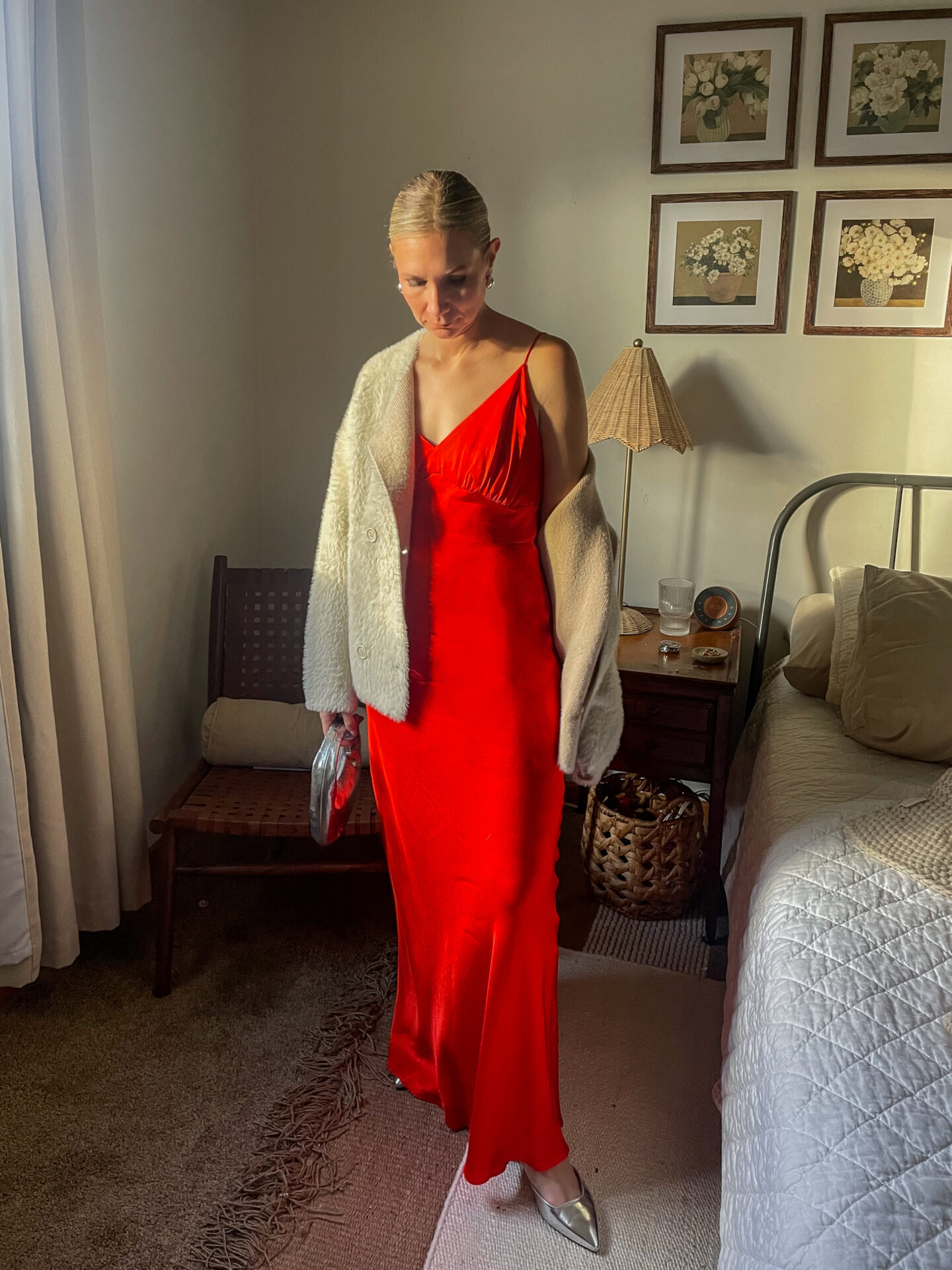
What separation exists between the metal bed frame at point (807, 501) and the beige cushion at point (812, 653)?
24cm

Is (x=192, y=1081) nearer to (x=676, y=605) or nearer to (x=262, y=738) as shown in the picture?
(x=262, y=738)

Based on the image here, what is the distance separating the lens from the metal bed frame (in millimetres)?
2438

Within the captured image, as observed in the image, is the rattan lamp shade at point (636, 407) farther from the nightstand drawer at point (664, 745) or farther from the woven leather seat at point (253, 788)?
the woven leather seat at point (253, 788)

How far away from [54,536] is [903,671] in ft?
5.60

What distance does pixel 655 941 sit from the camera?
2.29 meters

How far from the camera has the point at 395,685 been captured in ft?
4.79

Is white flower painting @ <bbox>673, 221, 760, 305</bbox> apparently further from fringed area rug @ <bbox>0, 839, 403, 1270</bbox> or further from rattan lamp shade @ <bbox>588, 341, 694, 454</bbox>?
fringed area rug @ <bbox>0, 839, 403, 1270</bbox>

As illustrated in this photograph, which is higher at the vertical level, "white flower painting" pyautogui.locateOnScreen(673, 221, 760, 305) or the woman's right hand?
"white flower painting" pyautogui.locateOnScreen(673, 221, 760, 305)

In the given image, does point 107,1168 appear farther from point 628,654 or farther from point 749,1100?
point 628,654

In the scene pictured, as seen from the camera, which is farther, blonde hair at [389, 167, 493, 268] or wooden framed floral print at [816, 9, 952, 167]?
wooden framed floral print at [816, 9, 952, 167]

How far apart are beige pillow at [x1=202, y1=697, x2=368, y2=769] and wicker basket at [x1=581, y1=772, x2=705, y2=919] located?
600 millimetres

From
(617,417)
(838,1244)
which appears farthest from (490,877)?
(617,417)

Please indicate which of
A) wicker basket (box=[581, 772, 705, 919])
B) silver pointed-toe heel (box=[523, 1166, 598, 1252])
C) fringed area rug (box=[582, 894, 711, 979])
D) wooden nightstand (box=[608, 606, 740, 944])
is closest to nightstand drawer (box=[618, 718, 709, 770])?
wooden nightstand (box=[608, 606, 740, 944])

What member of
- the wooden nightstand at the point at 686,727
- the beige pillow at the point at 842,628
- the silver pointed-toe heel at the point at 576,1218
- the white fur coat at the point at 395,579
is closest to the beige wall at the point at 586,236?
the beige pillow at the point at 842,628
